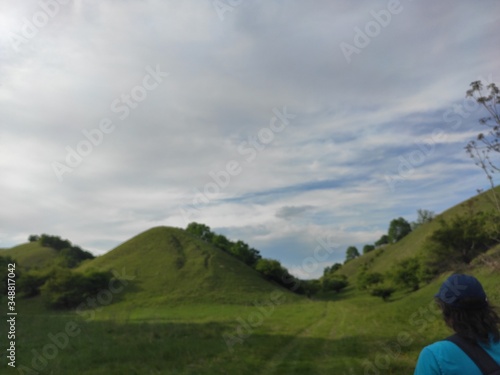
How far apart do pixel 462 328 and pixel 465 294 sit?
261 mm

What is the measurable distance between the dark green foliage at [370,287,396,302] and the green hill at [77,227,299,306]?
53.6ft

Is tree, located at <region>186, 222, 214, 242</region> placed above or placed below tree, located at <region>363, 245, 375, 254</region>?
above

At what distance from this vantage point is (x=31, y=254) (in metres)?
110

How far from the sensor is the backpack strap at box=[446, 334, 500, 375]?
259 cm

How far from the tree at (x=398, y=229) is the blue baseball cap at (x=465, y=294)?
162 metres

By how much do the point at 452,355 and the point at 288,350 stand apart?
14.5 meters

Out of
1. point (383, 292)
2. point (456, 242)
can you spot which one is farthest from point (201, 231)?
point (456, 242)

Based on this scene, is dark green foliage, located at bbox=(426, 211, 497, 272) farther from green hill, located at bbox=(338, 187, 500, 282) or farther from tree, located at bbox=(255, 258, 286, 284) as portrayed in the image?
tree, located at bbox=(255, 258, 286, 284)

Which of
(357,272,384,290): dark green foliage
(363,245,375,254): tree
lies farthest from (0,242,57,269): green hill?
(363,245,375,254): tree

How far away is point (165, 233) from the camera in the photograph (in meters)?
105

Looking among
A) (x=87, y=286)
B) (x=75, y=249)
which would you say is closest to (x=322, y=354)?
(x=87, y=286)

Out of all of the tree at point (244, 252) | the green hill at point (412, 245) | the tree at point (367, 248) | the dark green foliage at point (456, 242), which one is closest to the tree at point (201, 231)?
the tree at point (244, 252)

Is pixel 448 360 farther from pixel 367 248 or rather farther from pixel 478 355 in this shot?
pixel 367 248

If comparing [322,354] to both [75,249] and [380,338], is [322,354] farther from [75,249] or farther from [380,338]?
[75,249]
